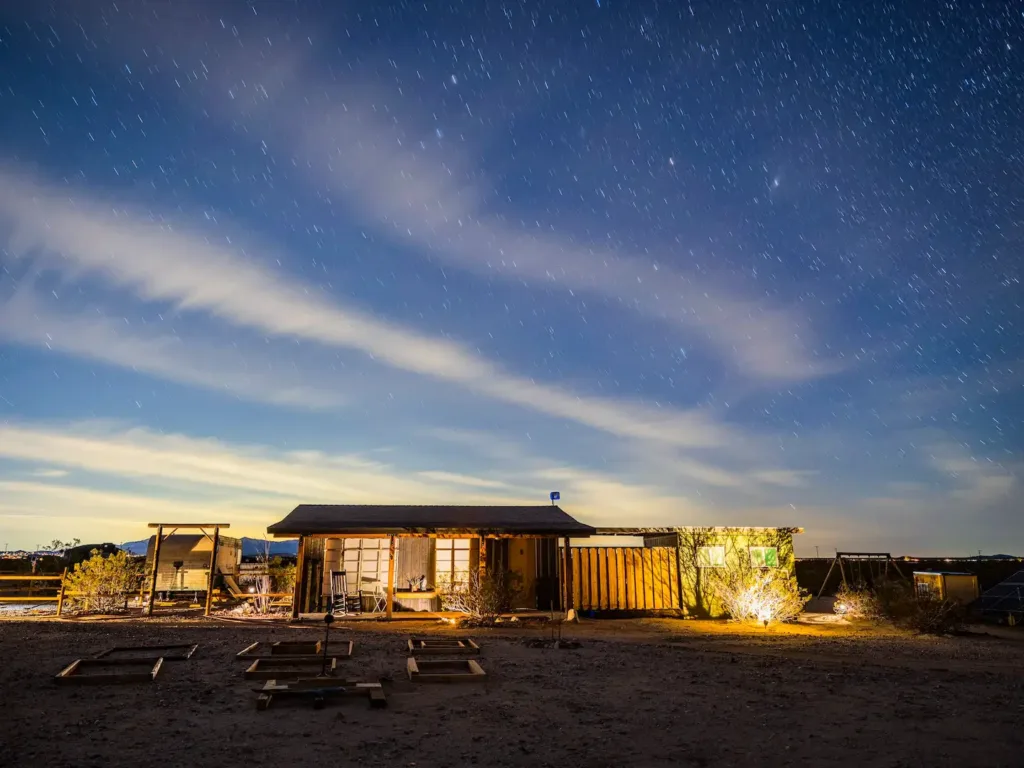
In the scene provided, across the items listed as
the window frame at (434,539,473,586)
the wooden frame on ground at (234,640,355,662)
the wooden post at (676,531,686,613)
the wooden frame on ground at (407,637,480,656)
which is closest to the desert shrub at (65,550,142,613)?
the window frame at (434,539,473,586)

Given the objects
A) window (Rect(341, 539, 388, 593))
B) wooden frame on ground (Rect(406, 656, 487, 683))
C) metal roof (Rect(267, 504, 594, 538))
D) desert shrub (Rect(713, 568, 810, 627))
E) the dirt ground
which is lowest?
the dirt ground

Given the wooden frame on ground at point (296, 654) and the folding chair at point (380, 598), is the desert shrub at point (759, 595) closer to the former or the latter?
the folding chair at point (380, 598)

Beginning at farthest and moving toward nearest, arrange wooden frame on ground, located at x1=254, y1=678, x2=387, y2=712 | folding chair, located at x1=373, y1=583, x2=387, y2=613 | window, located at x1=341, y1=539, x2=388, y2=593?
window, located at x1=341, y1=539, x2=388, y2=593
folding chair, located at x1=373, y1=583, x2=387, y2=613
wooden frame on ground, located at x1=254, y1=678, x2=387, y2=712

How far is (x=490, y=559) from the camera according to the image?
A: 20734 millimetres

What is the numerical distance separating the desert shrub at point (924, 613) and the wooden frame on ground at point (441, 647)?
10838mm

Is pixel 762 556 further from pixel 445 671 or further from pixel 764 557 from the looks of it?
pixel 445 671

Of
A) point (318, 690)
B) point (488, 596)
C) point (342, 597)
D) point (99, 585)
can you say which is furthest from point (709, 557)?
point (99, 585)

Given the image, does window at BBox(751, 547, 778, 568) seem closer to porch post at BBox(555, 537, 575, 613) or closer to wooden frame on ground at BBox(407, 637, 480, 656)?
porch post at BBox(555, 537, 575, 613)

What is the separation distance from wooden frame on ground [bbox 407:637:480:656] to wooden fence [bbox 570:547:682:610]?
7.74 meters

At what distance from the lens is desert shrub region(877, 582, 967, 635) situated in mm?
15602

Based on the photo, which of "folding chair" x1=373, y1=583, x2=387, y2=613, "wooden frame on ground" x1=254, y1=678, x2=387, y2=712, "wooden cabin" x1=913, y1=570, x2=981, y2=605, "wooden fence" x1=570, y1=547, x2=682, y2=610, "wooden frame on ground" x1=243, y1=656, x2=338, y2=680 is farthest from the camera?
"wooden fence" x1=570, y1=547, x2=682, y2=610

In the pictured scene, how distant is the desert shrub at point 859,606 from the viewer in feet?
59.5

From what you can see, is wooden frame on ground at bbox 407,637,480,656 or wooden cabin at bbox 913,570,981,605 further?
wooden cabin at bbox 913,570,981,605

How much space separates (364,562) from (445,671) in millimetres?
11800
